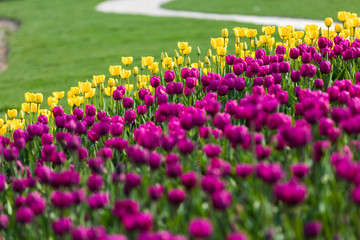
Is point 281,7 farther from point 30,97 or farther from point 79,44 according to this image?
point 30,97

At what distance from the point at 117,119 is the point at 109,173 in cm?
77

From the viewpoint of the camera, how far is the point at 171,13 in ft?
71.5

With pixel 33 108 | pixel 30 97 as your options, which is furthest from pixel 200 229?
pixel 33 108

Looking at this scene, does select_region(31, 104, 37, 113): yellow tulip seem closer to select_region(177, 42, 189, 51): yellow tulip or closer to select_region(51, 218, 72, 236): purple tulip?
select_region(177, 42, 189, 51): yellow tulip

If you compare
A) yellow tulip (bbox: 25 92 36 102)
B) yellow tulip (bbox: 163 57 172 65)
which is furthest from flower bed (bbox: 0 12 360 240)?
yellow tulip (bbox: 163 57 172 65)

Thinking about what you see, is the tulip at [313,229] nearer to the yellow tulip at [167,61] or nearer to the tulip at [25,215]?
the tulip at [25,215]

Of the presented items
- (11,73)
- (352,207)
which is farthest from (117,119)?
(11,73)

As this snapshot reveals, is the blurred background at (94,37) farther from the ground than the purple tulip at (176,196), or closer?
closer

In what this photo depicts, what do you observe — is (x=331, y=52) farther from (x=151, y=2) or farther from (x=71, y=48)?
(x=151, y=2)

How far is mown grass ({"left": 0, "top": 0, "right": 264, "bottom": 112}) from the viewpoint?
37.2 feet

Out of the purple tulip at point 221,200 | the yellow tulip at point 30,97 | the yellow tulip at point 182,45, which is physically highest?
the purple tulip at point 221,200

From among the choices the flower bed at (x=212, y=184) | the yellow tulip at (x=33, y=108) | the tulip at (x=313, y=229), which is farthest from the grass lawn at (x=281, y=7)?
the tulip at (x=313, y=229)

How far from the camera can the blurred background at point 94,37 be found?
11591 mm

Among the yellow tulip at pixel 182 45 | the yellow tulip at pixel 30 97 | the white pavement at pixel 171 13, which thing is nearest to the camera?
the yellow tulip at pixel 30 97
